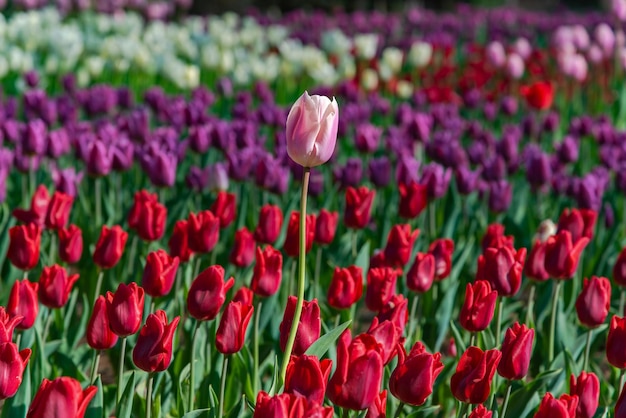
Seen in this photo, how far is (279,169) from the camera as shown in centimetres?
388

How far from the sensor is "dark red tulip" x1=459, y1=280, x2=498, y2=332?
2.20 metres

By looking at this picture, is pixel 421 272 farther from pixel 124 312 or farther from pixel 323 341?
pixel 124 312

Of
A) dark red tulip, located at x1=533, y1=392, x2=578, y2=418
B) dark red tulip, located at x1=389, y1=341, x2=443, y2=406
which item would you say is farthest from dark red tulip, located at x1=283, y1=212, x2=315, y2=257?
dark red tulip, located at x1=533, y1=392, x2=578, y2=418

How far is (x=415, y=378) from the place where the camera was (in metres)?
1.79

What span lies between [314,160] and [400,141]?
10.4ft

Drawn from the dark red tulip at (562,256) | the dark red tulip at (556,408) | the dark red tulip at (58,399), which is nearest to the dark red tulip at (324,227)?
the dark red tulip at (562,256)

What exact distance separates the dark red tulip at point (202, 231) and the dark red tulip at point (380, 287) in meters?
0.58

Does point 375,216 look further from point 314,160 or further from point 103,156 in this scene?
point 314,160

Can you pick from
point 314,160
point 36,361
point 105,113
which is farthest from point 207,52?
point 314,160

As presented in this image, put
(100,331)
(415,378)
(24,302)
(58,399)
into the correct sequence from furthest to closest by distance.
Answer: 1. (24,302)
2. (100,331)
3. (415,378)
4. (58,399)

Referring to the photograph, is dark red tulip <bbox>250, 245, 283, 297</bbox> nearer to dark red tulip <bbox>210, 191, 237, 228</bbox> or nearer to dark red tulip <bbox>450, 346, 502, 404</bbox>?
dark red tulip <bbox>450, 346, 502, 404</bbox>

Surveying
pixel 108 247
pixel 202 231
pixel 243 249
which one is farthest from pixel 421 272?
pixel 108 247

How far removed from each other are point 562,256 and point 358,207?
86cm

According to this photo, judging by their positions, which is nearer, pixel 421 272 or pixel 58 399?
pixel 58 399
